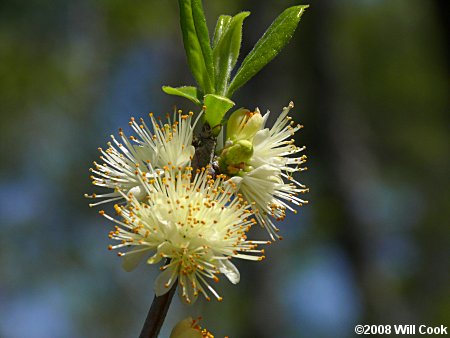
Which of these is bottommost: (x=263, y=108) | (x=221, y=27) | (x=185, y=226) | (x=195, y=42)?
(x=185, y=226)

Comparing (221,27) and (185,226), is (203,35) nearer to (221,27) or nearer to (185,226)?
(221,27)

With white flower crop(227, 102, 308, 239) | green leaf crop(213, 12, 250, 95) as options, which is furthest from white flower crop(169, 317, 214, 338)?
green leaf crop(213, 12, 250, 95)

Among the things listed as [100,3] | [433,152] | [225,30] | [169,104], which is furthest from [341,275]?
[225,30]

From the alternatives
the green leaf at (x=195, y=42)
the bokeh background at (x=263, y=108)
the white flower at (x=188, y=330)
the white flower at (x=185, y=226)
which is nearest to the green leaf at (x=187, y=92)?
the green leaf at (x=195, y=42)

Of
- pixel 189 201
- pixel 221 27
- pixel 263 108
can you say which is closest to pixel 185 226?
pixel 189 201

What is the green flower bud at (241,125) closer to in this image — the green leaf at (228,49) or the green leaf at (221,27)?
the green leaf at (228,49)

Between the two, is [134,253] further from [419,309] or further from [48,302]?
[48,302]
